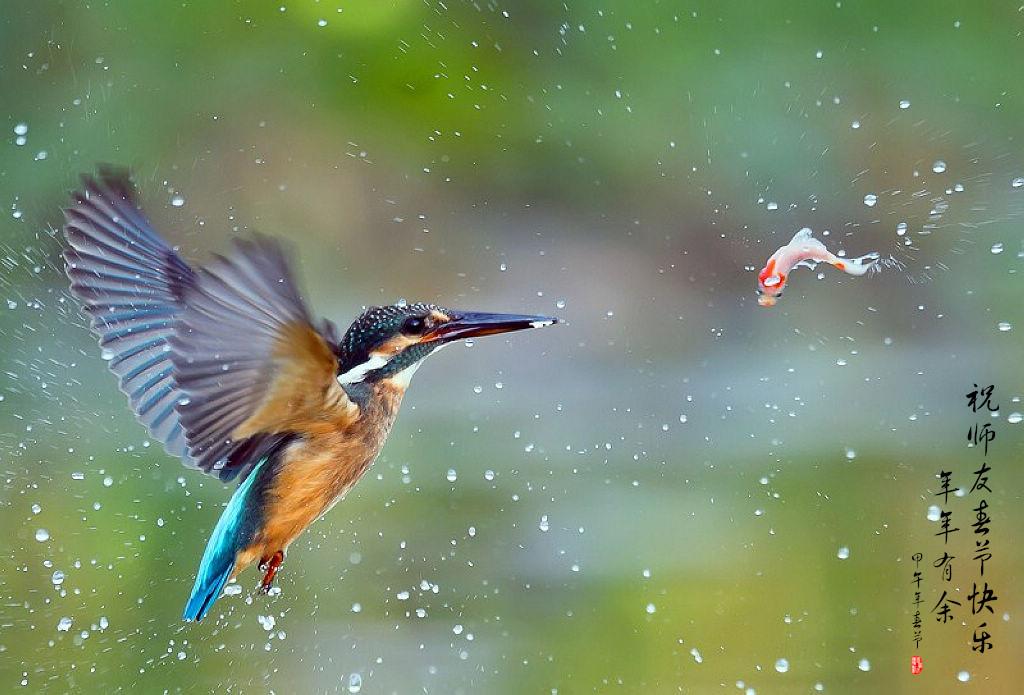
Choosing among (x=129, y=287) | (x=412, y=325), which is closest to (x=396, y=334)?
(x=412, y=325)

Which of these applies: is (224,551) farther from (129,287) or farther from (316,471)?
(129,287)

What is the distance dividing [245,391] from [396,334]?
18 centimetres

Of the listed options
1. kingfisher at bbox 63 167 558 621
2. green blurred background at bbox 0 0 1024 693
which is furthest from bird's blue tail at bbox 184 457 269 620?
green blurred background at bbox 0 0 1024 693

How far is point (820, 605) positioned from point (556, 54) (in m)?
1.48

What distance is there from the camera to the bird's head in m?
1.20

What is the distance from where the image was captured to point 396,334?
1.20m

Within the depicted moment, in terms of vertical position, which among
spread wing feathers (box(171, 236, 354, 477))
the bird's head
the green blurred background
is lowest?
spread wing feathers (box(171, 236, 354, 477))

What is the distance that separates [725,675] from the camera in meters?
1.93

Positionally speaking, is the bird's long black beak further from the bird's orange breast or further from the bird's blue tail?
the bird's blue tail

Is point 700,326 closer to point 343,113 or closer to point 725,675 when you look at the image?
A: point 343,113

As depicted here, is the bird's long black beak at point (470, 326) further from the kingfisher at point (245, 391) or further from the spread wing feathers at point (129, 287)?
the spread wing feathers at point (129, 287)

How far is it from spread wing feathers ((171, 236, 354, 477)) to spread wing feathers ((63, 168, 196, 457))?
13 centimetres

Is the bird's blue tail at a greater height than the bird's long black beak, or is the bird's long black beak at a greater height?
the bird's long black beak

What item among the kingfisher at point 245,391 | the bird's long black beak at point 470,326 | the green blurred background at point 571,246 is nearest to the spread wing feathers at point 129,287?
the kingfisher at point 245,391
